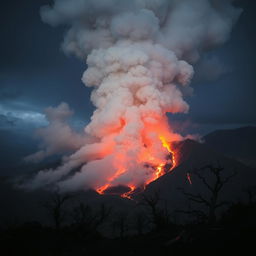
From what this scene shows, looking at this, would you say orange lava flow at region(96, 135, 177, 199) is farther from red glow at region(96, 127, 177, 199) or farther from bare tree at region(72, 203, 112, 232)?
bare tree at region(72, 203, 112, 232)

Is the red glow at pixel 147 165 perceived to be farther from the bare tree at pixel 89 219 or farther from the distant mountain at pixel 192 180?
the bare tree at pixel 89 219

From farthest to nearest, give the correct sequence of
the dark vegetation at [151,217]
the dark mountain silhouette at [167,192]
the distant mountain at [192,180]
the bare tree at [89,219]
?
the distant mountain at [192,180] < the dark mountain silhouette at [167,192] < the bare tree at [89,219] < the dark vegetation at [151,217]

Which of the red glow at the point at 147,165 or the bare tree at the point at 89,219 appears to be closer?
the bare tree at the point at 89,219

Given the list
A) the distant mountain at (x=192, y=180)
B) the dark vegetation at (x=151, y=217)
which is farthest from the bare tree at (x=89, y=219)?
the distant mountain at (x=192, y=180)

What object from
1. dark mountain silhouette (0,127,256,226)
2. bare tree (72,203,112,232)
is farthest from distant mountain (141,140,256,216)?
bare tree (72,203,112,232)

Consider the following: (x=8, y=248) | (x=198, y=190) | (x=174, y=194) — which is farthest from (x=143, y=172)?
(x=8, y=248)

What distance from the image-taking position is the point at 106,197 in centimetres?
7638

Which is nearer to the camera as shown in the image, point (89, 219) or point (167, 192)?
point (89, 219)

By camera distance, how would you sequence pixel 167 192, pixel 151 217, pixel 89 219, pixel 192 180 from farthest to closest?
pixel 192 180 < pixel 167 192 < pixel 151 217 < pixel 89 219

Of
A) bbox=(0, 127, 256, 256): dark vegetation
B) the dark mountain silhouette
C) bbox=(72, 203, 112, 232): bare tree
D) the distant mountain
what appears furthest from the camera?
the distant mountain

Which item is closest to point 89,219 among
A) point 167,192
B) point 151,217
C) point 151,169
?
point 151,217

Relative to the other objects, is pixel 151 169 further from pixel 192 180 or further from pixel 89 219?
pixel 89 219

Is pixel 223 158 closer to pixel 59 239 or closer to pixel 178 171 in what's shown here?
pixel 178 171

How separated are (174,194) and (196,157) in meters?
32.9
